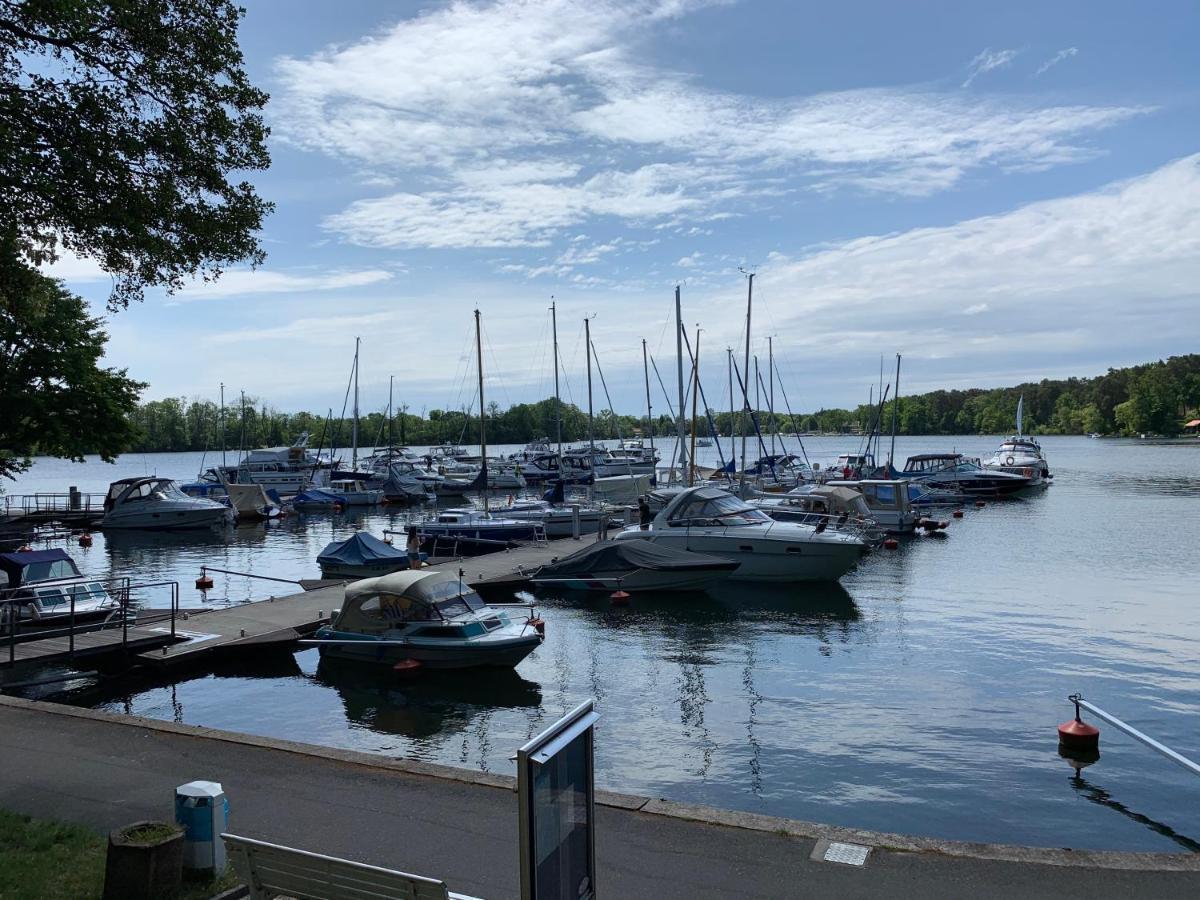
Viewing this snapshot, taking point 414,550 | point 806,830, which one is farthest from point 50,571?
point 806,830

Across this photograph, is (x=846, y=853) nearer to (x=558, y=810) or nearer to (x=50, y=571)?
(x=558, y=810)

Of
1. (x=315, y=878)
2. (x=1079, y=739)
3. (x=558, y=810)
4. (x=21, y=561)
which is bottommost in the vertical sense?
(x=1079, y=739)

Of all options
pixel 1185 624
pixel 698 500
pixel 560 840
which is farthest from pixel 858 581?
pixel 560 840

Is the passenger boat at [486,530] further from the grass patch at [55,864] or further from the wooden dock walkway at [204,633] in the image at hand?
the grass patch at [55,864]

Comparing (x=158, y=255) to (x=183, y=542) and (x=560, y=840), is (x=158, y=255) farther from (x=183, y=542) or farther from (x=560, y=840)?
(x=183, y=542)

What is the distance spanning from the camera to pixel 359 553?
32375mm

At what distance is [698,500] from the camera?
32188mm

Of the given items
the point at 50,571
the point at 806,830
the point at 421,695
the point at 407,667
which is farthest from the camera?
the point at 50,571

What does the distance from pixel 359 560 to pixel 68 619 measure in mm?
12359

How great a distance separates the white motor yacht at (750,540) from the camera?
3069cm

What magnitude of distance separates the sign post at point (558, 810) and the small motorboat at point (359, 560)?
1050 inches

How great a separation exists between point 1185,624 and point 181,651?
79.5ft

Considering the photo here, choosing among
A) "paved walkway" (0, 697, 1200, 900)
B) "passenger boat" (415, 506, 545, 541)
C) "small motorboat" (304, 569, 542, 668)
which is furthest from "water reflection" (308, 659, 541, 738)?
"passenger boat" (415, 506, 545, 541)

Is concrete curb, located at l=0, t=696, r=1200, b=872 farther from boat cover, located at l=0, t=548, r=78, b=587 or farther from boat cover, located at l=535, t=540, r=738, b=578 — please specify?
boat cover, located at l=535, t=540, r=738, b=578
